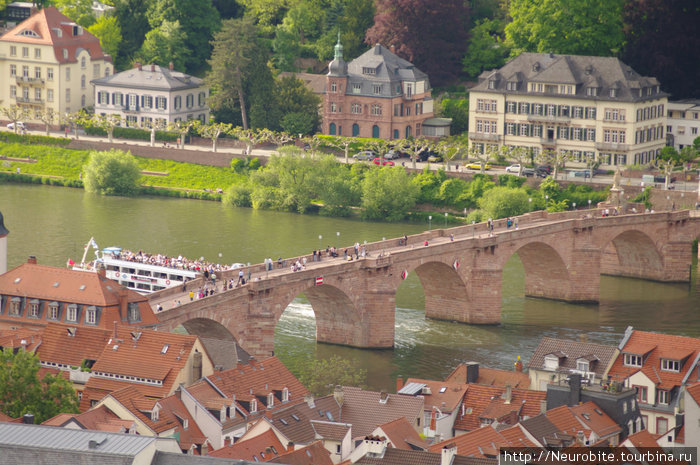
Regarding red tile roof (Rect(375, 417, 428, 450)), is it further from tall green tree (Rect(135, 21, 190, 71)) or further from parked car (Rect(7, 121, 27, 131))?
tall green tree (Rect(135, 21, 190, 71))

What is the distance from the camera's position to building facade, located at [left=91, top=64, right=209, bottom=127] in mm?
190625

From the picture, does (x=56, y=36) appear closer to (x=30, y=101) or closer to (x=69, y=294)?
(x=30, y=101)

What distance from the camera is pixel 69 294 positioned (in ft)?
330

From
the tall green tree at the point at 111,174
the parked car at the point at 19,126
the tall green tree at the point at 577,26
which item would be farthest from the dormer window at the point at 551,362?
the parked car at the point at 19,126

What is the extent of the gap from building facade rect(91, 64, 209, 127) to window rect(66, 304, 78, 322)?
90488 millimetres

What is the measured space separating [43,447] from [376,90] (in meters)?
115

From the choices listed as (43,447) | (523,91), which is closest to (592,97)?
(523,91)

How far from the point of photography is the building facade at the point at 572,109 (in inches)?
6698

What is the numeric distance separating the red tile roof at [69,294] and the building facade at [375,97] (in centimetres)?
8239

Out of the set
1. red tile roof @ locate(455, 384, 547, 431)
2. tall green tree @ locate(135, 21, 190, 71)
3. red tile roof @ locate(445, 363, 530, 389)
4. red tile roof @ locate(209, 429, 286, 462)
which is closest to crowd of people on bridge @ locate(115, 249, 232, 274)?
red tile roof @ locate(445, 363, 530, 389)

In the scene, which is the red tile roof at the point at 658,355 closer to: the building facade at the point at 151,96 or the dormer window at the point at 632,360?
the dormer window at the point at 632,360

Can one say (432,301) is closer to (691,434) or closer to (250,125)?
(691,434)

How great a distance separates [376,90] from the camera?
182 meters

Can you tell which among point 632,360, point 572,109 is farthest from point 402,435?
point 572,109
